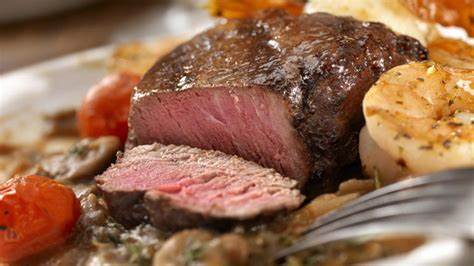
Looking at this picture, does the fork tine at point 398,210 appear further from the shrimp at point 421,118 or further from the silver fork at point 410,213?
the shrimp at point 421,118

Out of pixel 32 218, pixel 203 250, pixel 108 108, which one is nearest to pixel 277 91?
pixel 203 250

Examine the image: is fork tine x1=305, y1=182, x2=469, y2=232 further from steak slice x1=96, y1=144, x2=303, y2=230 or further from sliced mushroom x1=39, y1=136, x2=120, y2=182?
sliced mushroom x1=39, y1=136, x2=120, y2=182

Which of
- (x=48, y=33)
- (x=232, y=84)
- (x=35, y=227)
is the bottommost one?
(x=48, y=33)

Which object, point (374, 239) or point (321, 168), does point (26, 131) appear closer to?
point (321, 168)

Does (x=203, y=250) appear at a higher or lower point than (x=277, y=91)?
lower

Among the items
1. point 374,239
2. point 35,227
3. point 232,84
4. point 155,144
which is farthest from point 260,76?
point 35,227

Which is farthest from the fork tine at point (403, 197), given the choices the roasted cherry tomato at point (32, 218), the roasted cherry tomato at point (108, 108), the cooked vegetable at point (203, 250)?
the roasted cherry tomato at point (108, 108)

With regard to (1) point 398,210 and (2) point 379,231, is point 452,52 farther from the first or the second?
(2) point 379,231
